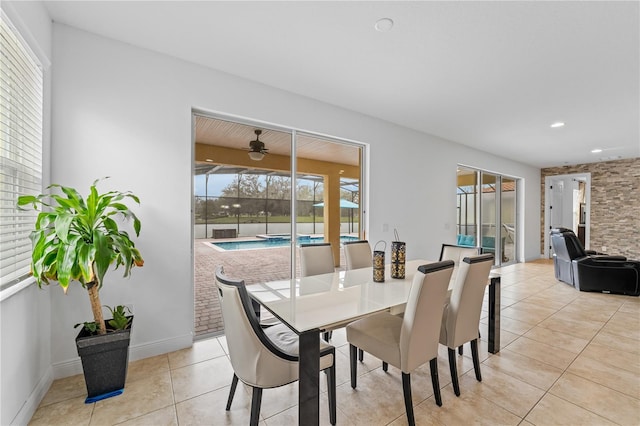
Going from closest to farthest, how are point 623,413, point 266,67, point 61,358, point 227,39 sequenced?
point 623,413
point 61,358
point 227,39
point 266,67

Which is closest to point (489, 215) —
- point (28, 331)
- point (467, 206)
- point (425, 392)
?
point (467, 206)

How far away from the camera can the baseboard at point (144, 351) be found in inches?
84.3

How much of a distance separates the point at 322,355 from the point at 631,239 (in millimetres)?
9244

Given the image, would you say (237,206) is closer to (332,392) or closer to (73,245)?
(73,245)

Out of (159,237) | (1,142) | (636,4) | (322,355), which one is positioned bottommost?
(322,355)

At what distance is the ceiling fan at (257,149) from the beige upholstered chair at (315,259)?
4.11 feet

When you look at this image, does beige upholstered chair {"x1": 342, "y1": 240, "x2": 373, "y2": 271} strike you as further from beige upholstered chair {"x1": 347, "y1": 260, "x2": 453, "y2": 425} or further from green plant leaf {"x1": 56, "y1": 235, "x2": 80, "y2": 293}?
green plant leaf {"x1": 56, "y1": 235, "x2": 80, "y2": 293}

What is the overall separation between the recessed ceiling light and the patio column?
2167 mm

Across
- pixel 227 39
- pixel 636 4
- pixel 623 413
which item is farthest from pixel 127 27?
pixel 623 413

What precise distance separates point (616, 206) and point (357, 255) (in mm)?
8047

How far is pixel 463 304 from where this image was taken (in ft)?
6.59

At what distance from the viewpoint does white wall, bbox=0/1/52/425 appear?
1513mm

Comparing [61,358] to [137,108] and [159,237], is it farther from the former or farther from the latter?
[137,108]

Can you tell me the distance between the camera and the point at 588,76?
279cm
